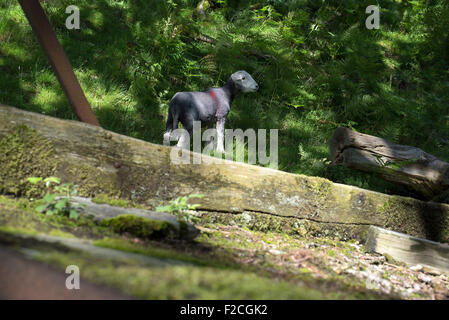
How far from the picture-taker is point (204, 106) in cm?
554

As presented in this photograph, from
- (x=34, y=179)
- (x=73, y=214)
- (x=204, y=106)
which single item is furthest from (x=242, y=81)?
(x=73, y=214)

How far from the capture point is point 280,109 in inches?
315

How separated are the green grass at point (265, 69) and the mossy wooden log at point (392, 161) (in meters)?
1.17

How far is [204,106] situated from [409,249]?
304 cm

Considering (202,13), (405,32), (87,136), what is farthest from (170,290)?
(405,32)

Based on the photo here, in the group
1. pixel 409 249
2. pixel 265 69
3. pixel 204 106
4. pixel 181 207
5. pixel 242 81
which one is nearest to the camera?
pixel 181 207

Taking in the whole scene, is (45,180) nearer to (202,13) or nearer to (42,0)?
(42,0)

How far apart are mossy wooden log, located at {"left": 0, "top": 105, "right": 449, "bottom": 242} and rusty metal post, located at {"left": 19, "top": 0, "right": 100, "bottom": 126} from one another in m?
0.56

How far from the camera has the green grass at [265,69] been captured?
6355 millimetres

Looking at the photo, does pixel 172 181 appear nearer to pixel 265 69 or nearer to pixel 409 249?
pixel 409 249

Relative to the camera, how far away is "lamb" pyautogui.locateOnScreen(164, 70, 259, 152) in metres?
5.31

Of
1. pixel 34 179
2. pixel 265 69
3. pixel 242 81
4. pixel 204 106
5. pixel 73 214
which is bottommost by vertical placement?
pixel 73 214

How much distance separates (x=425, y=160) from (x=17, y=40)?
6.33 metres

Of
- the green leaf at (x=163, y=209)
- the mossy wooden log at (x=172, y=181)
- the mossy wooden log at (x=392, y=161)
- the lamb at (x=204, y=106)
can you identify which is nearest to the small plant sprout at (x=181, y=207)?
the green leaf at (x=163, y=209)
